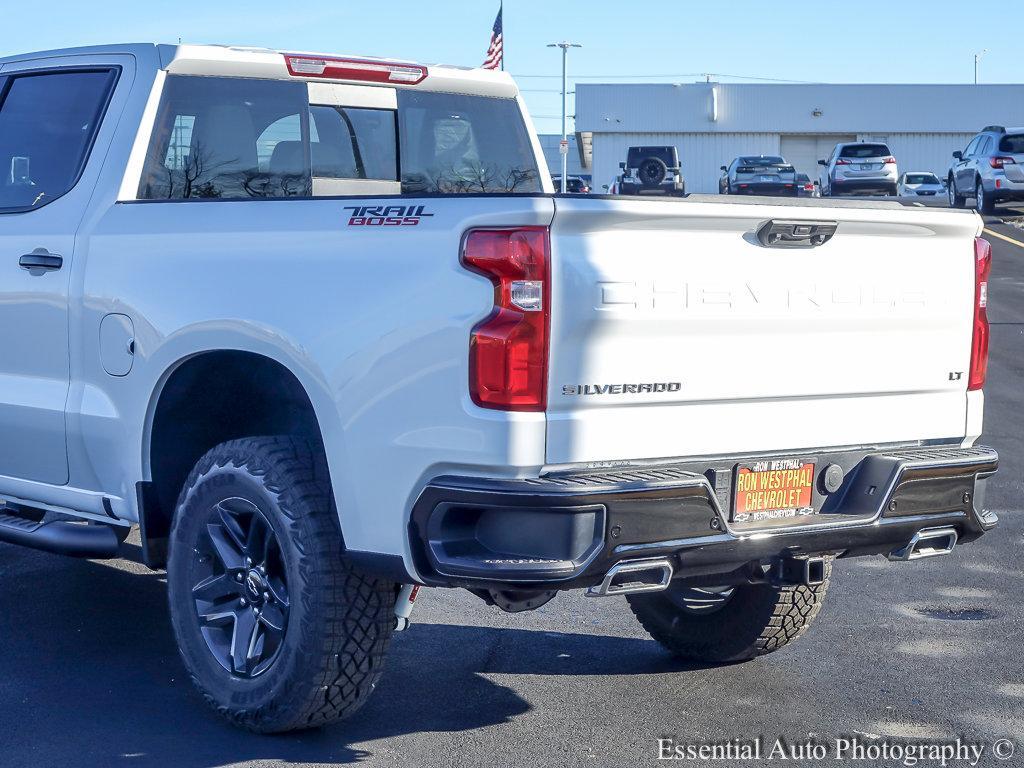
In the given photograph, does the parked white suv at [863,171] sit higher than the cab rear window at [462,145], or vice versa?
the cab rear window at [462,145]

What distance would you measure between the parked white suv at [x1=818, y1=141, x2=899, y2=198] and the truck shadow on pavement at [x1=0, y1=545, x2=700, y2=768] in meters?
33.9

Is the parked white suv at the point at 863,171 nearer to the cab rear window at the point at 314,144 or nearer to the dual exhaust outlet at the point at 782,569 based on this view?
the cab rear window at the point at 314,144

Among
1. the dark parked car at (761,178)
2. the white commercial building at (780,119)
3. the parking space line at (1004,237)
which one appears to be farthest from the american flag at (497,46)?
the white commercial building at (780,119)

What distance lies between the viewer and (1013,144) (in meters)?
30.0

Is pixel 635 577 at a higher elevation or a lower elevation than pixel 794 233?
lower

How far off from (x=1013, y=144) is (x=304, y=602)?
2891 cm

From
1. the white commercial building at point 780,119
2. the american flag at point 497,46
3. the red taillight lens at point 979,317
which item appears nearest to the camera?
the red taillight lens at point 979,317

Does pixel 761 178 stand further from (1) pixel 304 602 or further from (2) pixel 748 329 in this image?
(1) pixel 304 602

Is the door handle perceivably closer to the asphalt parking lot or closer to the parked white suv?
the asphalt parking lot

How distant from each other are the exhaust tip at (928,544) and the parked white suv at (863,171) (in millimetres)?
34520

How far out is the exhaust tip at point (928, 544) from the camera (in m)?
4.39

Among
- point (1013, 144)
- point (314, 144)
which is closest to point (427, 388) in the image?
point (314, 144)

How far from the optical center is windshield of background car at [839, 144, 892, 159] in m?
38.3

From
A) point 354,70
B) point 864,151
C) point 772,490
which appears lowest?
point 772,490
